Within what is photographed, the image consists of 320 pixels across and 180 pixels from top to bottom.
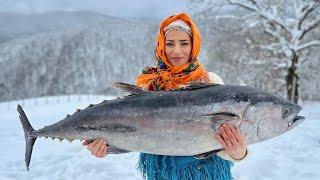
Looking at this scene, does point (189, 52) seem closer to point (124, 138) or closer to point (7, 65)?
point (124, 138)

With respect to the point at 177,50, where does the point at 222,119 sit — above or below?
below

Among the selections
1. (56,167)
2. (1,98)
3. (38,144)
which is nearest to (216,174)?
(56,167)

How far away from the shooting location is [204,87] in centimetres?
274

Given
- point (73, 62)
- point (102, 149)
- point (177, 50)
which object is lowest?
point (73, 62)

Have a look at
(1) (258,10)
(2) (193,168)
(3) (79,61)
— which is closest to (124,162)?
(2) (193,168)

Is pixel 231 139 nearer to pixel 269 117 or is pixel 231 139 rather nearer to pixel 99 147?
pixel 269 117

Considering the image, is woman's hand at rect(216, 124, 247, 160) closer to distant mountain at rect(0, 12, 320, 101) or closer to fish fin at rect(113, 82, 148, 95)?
fish fin at rect(113, 82, 148, 95)

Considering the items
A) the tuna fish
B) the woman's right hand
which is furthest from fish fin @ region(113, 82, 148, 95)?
the woman's right hand

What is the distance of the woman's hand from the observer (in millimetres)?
2574

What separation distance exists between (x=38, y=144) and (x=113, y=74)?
9393 centimetres

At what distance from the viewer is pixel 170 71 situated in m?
3.14

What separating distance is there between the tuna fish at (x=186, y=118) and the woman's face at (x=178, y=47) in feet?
1.51

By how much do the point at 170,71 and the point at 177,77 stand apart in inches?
2.8

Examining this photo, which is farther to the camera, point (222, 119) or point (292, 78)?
point (292, 78)
